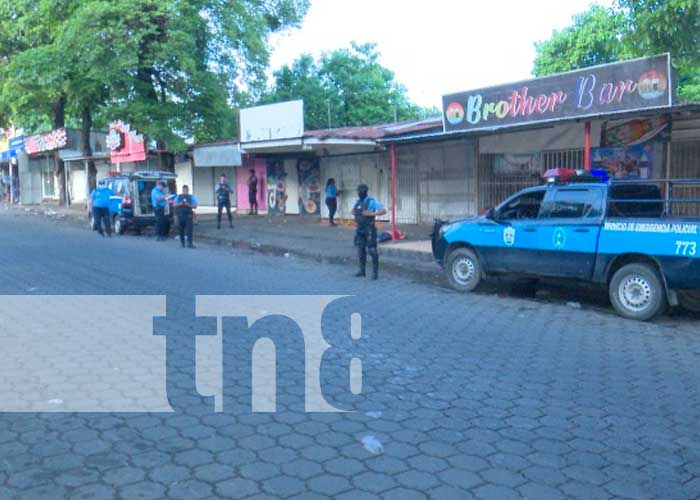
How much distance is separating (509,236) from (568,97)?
155 inches

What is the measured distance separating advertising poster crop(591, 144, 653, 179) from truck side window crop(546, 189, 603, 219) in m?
5.78

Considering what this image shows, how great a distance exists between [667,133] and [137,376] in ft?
41.0

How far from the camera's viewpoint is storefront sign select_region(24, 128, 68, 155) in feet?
109

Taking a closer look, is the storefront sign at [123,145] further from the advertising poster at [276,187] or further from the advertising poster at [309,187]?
the advertising poster at [309,187]

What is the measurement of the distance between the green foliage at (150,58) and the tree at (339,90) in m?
11.0

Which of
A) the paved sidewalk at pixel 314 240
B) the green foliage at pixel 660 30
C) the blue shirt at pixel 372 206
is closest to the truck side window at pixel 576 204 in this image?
the green foliage at pixel 660 30

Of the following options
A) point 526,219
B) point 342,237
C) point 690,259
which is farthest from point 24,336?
point 342,237

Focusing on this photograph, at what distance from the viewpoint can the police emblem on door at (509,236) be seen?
10453 mm

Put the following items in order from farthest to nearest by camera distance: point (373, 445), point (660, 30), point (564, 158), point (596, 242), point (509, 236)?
point (564, 158) < point (509, 236) < point (660, 30) < point (596, 242) < point (373, 445)

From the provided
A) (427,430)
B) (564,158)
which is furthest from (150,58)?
(427,430)

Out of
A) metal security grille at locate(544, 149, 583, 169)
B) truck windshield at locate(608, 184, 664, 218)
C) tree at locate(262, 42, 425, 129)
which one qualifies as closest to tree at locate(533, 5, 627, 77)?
tree at locate(262, 42, 425, 129)

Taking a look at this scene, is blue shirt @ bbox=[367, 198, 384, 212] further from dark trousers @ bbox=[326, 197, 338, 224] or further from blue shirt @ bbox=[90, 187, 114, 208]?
blue shirt @ bbox=[90, 187, 114, 208]

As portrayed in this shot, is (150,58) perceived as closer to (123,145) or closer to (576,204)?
(123,145)

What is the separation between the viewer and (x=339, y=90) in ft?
123
